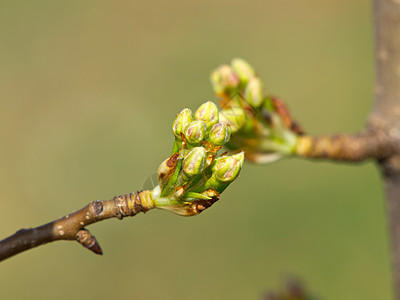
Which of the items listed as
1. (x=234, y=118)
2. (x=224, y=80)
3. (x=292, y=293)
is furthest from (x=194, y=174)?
(x=292, y=293)

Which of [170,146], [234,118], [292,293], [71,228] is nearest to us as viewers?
[71,228]

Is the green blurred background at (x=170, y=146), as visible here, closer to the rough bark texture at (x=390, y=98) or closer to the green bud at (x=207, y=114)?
the rough bark texture at (x=390, y=98)

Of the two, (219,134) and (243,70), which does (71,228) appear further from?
(243,70)

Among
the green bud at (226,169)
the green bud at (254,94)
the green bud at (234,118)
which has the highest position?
the green bud at (254,94)

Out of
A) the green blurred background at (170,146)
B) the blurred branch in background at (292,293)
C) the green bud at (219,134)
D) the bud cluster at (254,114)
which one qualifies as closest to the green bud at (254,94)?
the bud cluster at (254,114)

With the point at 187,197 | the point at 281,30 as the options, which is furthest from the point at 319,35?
the point at 187,197

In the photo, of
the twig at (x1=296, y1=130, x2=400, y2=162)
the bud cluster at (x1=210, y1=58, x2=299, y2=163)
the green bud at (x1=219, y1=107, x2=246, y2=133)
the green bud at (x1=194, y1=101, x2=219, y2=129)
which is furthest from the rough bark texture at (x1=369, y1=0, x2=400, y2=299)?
the green bud at (x1=194, y1=101, x2=219, y2=129)
